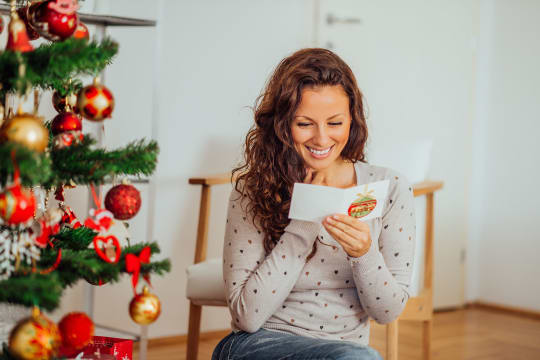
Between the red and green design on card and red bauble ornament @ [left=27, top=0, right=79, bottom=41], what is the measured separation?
603 mm

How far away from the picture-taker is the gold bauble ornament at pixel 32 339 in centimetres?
85

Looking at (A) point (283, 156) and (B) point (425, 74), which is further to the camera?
(B) point (425, 74)

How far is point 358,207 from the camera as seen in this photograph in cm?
135

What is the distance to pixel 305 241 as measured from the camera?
4.78 ft

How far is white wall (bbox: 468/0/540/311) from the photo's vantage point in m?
3.75

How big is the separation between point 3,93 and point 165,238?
1952mm

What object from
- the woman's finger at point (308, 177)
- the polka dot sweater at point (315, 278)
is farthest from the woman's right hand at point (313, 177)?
the polka dot sweater at point (315, 278)

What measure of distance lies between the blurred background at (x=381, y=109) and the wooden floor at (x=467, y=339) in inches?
5.1

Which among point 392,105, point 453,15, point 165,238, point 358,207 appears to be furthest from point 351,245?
point 453,15

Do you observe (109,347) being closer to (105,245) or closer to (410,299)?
(105,245)

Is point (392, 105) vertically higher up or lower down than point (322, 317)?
higher up

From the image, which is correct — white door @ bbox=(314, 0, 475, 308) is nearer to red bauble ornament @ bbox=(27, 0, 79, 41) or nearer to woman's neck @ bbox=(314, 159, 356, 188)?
woman's neck @ bbox=(314, 159, 356, 188)

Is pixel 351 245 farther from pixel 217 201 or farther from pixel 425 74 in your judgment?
pixel 425 74

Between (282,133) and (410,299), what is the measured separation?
933 mm
